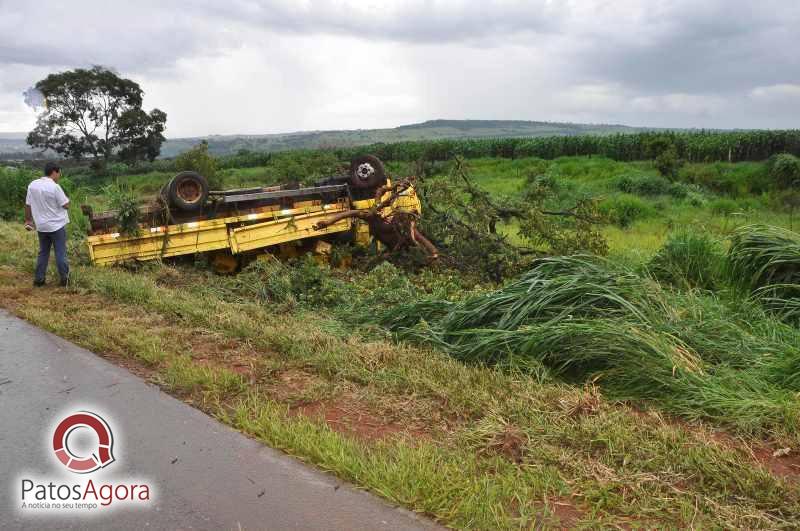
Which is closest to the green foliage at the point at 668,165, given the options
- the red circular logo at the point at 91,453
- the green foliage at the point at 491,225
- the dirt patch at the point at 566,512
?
the green foliage at the point at 491,225

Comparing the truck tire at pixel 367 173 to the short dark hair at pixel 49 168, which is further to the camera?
the truck tire at pixel 367 173

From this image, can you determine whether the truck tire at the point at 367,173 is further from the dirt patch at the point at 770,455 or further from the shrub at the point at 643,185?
the shrub at the point at 643,185

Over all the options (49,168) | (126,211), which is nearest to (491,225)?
(126,211)

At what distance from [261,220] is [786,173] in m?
23.6

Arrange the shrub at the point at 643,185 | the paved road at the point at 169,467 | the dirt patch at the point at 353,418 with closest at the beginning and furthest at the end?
the paved road at the point at 169,467 → the dirt patch at the point at 353,418 → the shrub at the point at 643,185

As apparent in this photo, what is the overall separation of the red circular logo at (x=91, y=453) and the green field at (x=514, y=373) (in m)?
0.62

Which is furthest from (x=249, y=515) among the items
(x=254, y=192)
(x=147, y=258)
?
(x=254, y=192)

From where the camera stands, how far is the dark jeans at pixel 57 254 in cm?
797

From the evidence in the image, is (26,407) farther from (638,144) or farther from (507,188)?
(638,144)

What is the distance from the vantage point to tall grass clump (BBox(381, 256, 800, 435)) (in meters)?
4.12

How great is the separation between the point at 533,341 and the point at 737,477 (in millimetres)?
1862

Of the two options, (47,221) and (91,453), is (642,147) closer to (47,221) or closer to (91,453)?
(47,221)

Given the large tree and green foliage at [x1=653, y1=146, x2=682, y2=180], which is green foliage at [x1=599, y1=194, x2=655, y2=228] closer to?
green foliage at [x1=653, y1=146, x2=682, y2=180]

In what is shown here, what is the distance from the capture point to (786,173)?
2453 cm
